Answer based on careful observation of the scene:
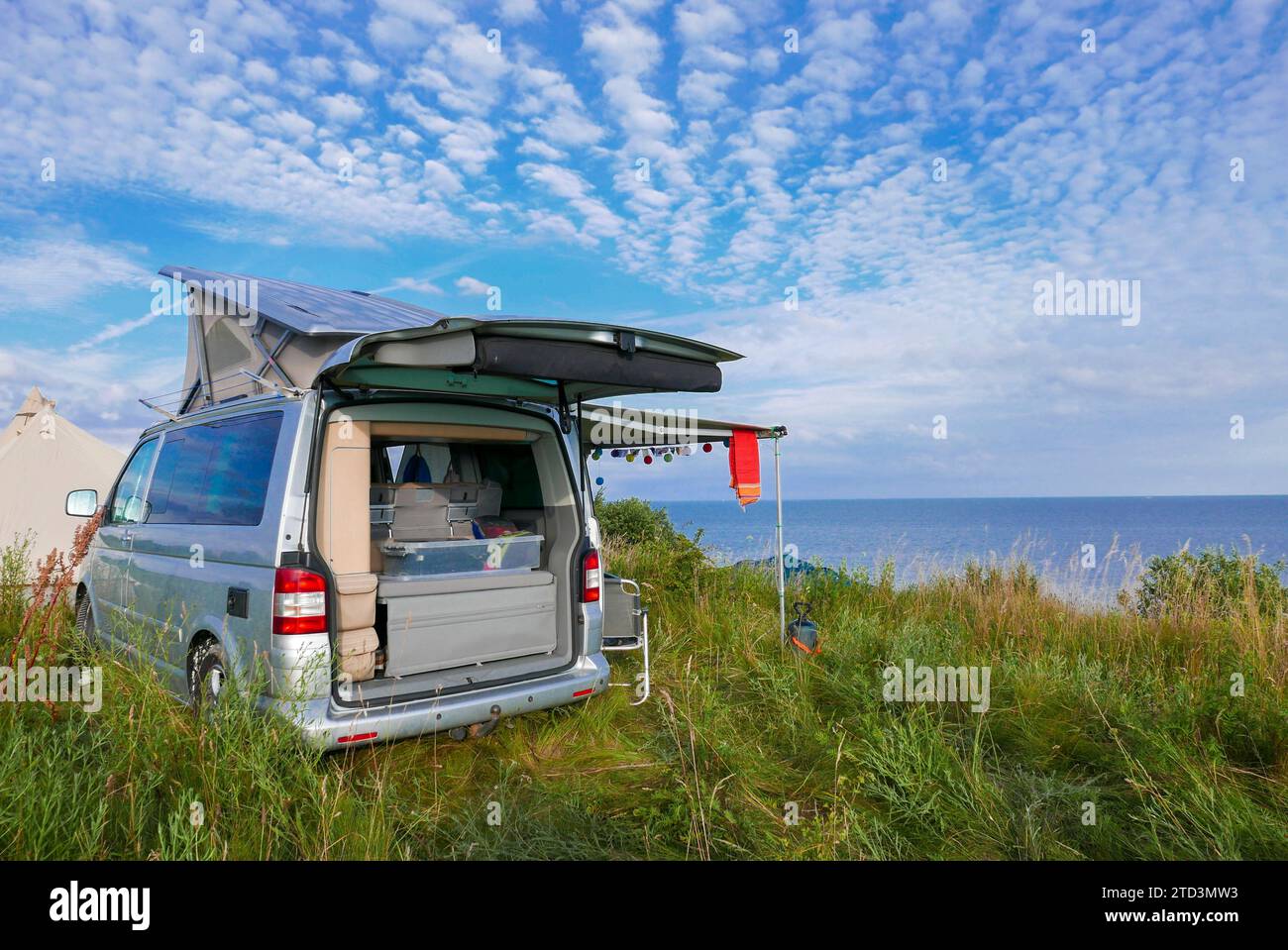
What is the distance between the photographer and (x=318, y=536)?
11.7 ft

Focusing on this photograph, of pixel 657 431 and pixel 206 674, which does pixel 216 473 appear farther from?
pixel 657 431

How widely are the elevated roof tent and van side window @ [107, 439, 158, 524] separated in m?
0.55

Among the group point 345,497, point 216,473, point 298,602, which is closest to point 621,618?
point 345,497

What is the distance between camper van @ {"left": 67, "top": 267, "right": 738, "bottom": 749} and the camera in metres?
3.37

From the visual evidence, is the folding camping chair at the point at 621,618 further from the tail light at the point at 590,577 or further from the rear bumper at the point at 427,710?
the rear bumper at the point at 427,710

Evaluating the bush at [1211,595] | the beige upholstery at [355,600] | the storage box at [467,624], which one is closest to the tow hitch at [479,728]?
the storage box at [467,624]

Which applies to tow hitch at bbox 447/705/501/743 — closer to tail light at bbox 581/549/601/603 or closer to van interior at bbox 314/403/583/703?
van interior at bbox 314/403/583/703

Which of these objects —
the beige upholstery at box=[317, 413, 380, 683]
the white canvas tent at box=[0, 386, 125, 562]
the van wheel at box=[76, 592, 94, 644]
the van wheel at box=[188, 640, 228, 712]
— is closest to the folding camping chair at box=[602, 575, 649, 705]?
the beige upholstery at box=[317, 413, 380, 683]

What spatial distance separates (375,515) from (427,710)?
1.27 metres

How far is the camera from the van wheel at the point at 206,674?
12.1ft

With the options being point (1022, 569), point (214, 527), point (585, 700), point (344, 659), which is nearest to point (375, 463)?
point (214, 527)

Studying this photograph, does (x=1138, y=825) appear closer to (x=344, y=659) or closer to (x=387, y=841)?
(x=387, y=841)

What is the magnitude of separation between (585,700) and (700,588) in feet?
13.1
